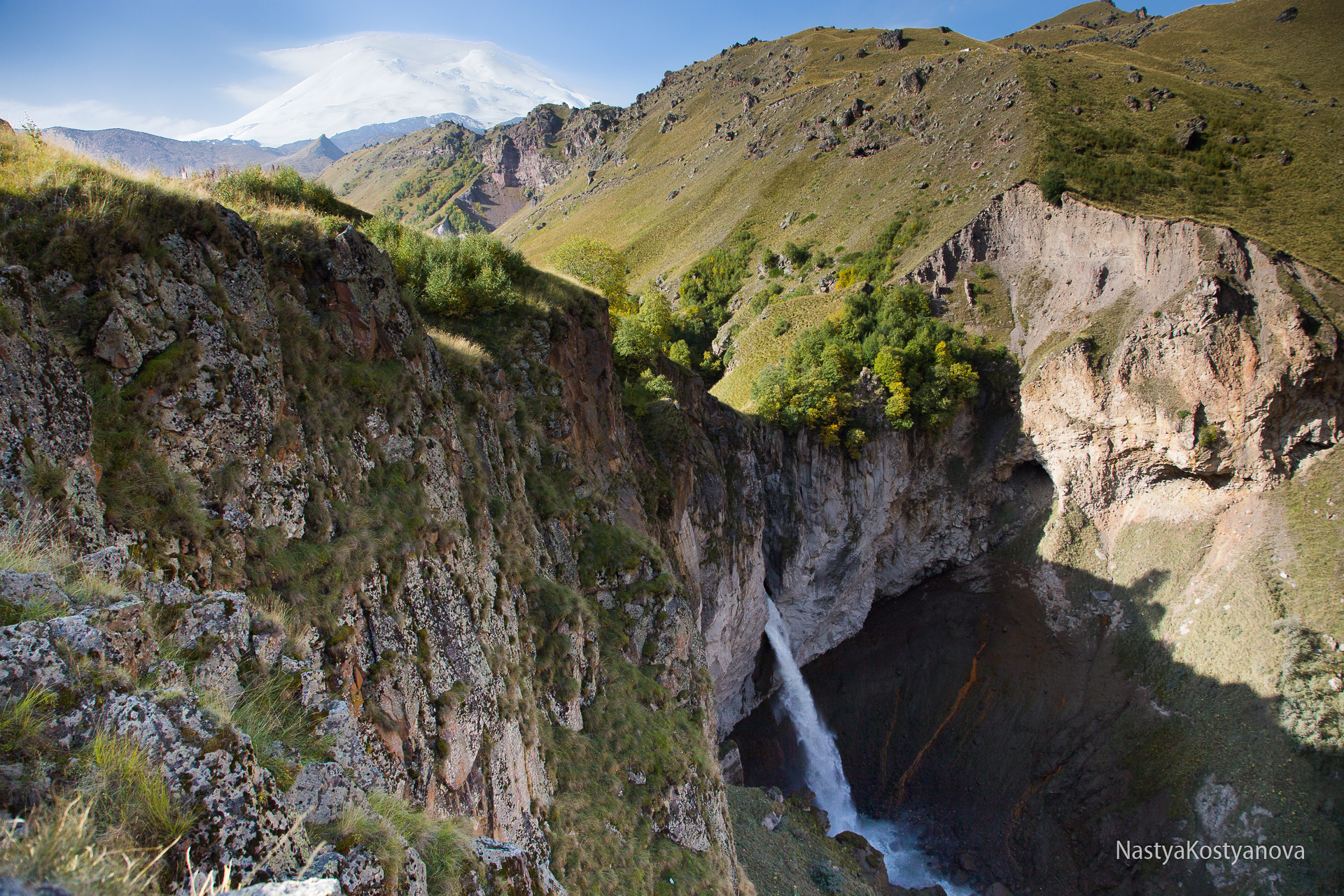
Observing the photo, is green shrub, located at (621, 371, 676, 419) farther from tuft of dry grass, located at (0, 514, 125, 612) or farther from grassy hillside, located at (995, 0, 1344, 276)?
grassy hillside, located at (995, 0, 1344, 276)

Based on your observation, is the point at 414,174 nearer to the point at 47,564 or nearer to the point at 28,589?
the point at 47,564

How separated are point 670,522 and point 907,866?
22.4 metres

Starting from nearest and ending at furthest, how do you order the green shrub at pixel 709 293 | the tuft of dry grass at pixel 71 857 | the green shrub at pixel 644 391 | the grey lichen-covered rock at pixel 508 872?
the tuft of dry grass at pixel 71 857 → the grey lichen-covered rock at pixel 508 872 → the green shrub at pixel 644 391 → the green shrub at pixel 709 293

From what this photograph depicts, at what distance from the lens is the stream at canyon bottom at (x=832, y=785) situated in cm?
3064

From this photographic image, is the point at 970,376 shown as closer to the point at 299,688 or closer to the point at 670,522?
the point at 670,522

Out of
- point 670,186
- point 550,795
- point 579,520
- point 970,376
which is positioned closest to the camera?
point 550,795

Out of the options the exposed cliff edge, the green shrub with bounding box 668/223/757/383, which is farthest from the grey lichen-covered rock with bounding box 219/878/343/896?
the green shrub with bounding box 668/223/757/383

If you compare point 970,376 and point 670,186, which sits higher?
point 670,186

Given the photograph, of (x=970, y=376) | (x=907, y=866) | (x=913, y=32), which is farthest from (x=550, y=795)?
(x=913, y=32)

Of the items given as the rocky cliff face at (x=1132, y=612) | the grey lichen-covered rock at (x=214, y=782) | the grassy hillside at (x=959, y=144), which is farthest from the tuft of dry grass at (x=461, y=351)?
the rocky cliff face at (x=1132, y=612)

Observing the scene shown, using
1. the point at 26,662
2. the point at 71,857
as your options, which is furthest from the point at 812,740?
the point at 71,857

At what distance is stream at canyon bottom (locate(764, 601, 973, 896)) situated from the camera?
30.6 m

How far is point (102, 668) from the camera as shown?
3.93 meters

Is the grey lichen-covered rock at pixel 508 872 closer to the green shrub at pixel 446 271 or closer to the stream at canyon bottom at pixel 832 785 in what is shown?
the green shrub at pixel 446 271
